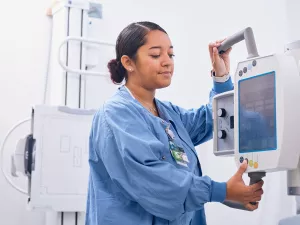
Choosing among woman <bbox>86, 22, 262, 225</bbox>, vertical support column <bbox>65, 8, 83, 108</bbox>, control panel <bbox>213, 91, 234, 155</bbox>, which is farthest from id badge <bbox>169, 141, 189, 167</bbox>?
vertical support column <bbox>65, 8, 83, 108</bbox>

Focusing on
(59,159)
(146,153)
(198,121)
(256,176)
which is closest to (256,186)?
(256,176)

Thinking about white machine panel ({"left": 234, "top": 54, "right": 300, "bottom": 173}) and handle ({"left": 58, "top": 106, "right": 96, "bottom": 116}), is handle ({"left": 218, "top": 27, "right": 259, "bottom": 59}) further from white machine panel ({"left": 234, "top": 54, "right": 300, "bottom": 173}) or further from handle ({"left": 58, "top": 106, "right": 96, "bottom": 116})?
handle ({"left": 58, "top": 106, "right": 96, "bottom": 116})

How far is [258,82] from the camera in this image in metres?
1.35

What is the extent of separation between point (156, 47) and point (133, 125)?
0.30 m

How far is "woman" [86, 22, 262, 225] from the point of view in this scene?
1.41 m

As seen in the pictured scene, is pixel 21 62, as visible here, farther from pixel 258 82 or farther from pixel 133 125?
pixel 258 82

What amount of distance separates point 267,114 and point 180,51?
6.16 ft

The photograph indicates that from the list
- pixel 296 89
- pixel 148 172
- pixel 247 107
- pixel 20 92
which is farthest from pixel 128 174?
pixel 20 92

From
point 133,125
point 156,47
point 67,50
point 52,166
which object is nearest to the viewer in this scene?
point 133,125

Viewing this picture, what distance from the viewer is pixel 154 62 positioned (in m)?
1.63

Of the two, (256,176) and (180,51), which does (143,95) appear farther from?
(180,51)

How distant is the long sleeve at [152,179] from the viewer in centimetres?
140

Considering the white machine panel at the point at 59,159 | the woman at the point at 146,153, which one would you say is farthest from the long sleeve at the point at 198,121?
the white machine panel at the point at 59,159

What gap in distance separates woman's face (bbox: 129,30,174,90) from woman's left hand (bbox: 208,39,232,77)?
189 mm
